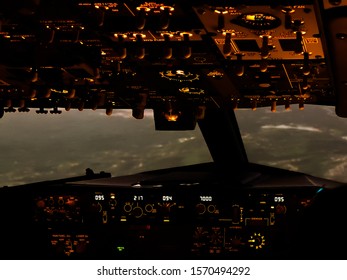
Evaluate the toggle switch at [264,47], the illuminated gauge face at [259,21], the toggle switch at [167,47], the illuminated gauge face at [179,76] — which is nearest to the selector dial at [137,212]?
the toggle switch at [167,47]

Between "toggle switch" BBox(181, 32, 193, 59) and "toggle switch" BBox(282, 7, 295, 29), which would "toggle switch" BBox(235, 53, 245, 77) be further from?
"toggle switch" BBox(282, 7, 295, 29)

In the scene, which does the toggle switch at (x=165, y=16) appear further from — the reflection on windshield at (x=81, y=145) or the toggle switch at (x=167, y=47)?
the reflection on windshield at (x=81, y=145)

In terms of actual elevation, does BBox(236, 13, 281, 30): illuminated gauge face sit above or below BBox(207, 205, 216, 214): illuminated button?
above

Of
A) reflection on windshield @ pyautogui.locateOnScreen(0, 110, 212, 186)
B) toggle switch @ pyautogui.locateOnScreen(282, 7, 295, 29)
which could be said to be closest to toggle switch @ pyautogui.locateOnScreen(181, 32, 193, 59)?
toggle switch @ pyautogui.locateOnScreen(282, 7, 295, 29)

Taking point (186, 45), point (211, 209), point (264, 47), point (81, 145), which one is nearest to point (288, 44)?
point (264, 47)

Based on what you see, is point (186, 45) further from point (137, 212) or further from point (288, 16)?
point (137, 212)
